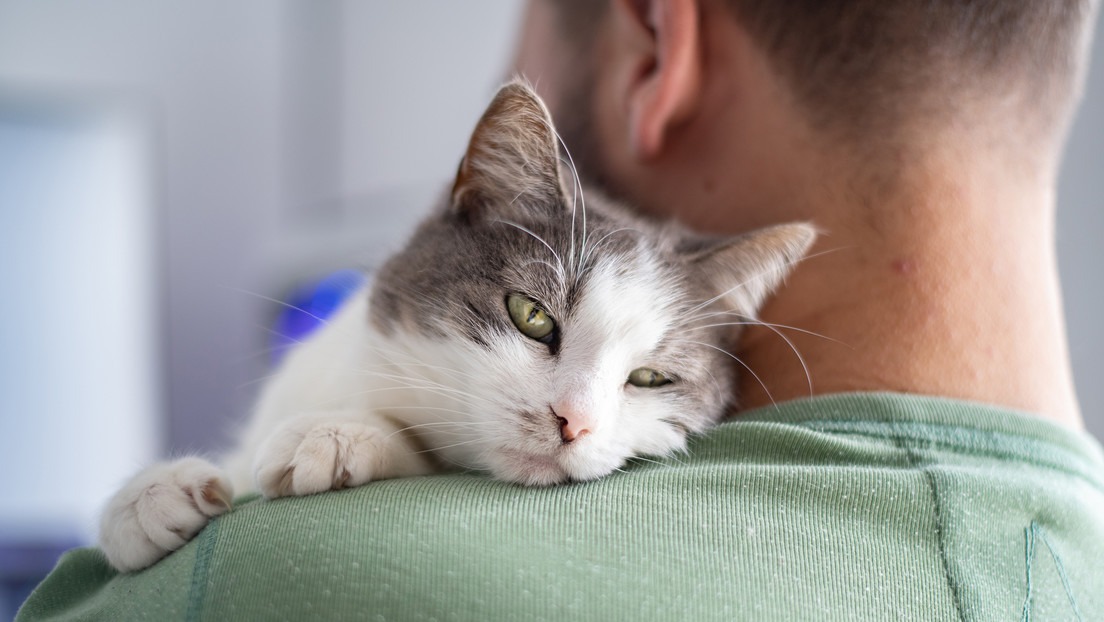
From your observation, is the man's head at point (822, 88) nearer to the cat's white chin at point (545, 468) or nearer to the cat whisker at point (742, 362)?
the cat whisker at point (742, 362)

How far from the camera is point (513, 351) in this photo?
3.26 feet

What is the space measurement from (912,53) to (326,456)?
92cm

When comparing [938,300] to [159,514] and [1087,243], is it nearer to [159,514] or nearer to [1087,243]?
[159,514]

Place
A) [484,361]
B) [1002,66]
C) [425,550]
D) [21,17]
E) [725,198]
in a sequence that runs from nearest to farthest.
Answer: [425,550] → [484,361] → [1002,66] → [725,198] → [21,17]

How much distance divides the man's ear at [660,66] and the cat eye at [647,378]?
0.37 metres

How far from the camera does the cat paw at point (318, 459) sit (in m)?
0.87

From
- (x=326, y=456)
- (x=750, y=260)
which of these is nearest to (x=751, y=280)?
(x=750, y=260)

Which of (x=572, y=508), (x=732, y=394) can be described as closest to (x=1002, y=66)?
(x=732, y=394)

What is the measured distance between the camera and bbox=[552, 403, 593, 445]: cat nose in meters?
0.92

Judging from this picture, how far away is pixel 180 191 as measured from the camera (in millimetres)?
3736

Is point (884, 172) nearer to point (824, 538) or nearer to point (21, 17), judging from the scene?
point (824, 538)

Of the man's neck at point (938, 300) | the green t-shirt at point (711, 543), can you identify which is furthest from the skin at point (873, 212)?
the green t-shirt at point (711, 543)

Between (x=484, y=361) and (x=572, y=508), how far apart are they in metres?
0.24

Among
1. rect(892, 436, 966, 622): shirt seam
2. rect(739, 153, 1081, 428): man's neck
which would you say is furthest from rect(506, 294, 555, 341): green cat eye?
rect(892, 436, 966, 622): shirt seam
